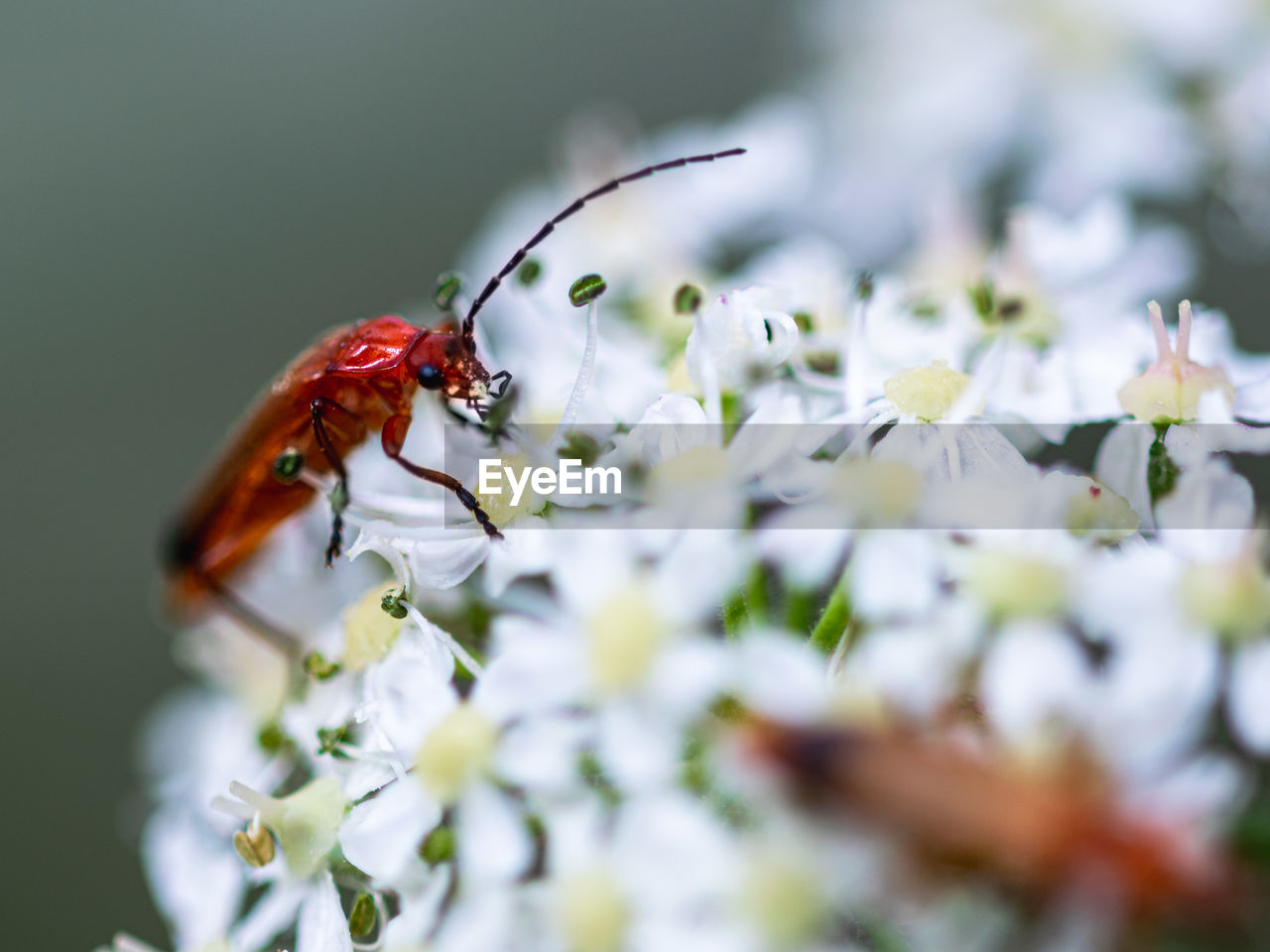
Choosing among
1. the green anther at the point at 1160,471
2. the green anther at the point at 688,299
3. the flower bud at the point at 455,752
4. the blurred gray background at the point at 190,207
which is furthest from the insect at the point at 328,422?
the blurred gray background at the point at 190,207

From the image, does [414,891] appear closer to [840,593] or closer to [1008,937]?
[840,593]

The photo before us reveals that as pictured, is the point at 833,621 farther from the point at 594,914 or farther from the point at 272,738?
the point at 272,738

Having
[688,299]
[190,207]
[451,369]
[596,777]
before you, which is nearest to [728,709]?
[596,777]

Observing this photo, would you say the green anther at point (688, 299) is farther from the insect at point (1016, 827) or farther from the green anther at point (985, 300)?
the insect at point (1016, 827)

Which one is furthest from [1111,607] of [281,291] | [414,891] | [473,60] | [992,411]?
[473,60]

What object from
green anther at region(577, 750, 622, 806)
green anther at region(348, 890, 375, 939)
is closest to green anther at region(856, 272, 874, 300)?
green anther at region(577, 750, 622, 806)
